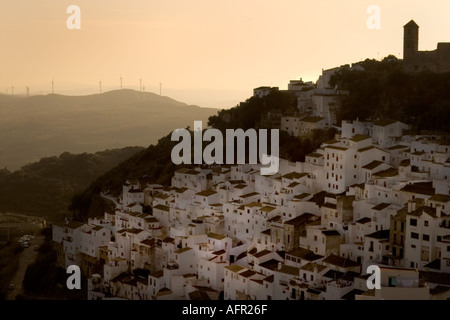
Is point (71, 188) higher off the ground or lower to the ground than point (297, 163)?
lower

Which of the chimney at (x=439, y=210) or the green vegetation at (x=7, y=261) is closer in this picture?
the chimney at (x=439, y=210)

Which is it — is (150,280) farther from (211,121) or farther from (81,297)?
(211,121)

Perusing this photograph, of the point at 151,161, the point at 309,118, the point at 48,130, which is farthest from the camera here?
the point at 48,130

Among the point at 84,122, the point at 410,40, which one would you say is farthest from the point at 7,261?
the point at 84,122

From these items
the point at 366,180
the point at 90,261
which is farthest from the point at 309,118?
the point at 90,261

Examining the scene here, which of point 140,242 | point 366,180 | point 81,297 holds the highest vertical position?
point 366,180

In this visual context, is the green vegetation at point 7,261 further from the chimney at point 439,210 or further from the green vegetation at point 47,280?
the chimney at point 439,210

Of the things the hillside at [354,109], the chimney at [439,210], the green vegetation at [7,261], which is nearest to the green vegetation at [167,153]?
the hillside at [354,109]
